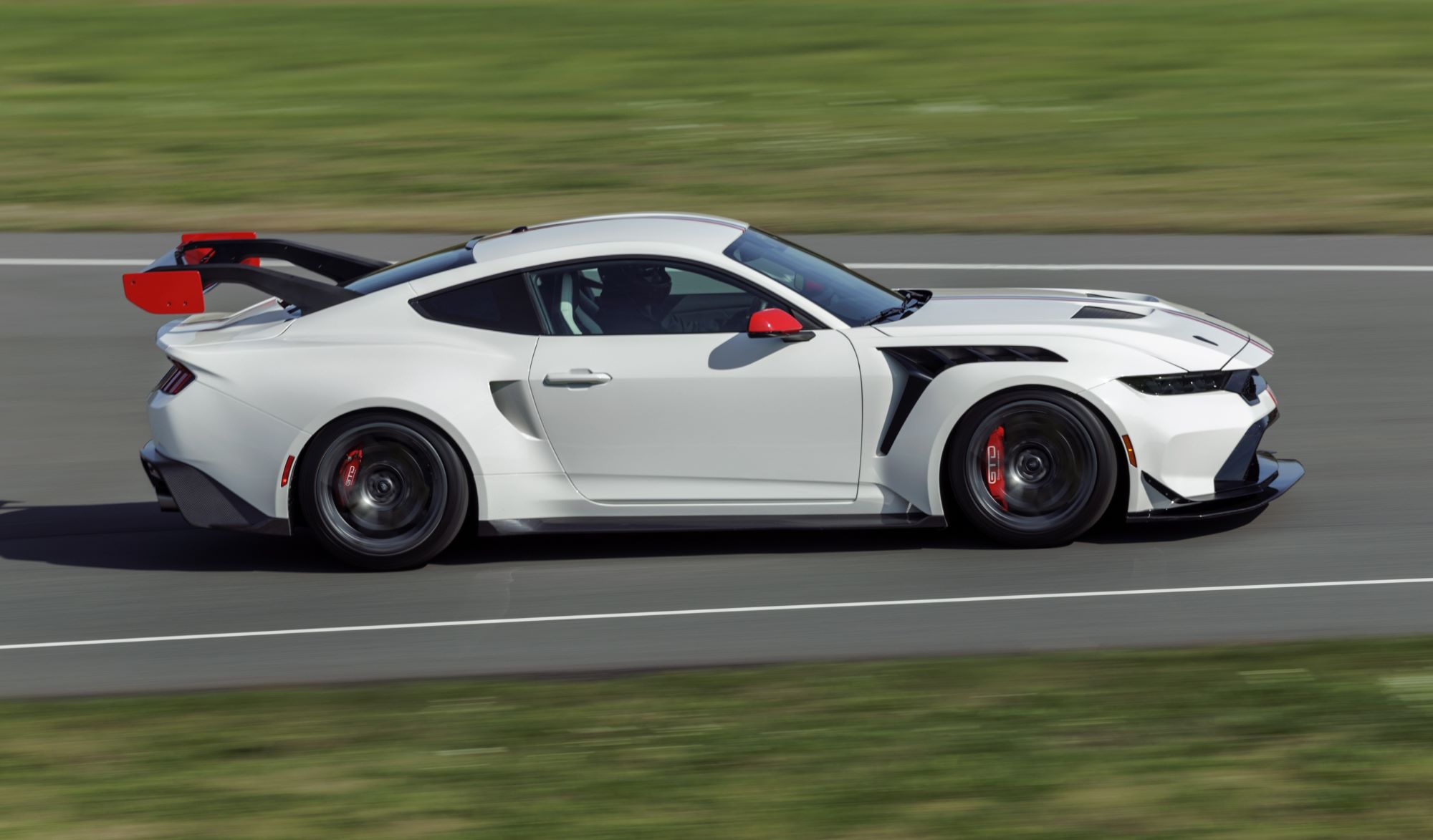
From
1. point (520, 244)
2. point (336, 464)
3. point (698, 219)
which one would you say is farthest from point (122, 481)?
point (698, 219)

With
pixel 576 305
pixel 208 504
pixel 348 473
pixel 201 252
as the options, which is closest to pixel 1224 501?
pixel 576 305

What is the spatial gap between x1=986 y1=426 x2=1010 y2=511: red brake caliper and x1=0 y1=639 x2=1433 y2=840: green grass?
1206mm

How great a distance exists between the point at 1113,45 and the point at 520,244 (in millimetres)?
13661

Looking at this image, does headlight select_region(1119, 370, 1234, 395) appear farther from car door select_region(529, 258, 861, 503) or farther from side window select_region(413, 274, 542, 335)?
side window select_region(413, 274, 542, 335)

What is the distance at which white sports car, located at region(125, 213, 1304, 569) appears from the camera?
22.4ft

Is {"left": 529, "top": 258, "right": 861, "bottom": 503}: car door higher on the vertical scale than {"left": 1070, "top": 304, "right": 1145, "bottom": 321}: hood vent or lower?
lower

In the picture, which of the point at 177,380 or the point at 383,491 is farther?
the point at 177,380

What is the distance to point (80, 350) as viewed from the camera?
10898mm

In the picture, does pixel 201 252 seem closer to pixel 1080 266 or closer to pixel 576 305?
pixel 576 305

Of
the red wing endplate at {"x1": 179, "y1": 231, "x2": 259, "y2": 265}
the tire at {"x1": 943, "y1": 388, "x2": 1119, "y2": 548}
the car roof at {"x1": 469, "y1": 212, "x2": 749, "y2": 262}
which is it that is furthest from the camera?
the red wing endplate at {"x1": 179, "y1": 231, "x2": 259, "y2": 265}

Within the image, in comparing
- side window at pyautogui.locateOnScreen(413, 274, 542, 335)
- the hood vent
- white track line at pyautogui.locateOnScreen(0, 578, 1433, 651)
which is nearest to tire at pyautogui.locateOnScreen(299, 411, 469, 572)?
side window at pyautogui.locateOnScreen(413, 274, 542, 335)

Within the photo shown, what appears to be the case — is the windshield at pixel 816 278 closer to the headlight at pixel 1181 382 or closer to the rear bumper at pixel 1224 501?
the headlight at pixel 1181 382

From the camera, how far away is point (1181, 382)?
6848 millimetres

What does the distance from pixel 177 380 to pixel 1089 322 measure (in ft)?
12.4
